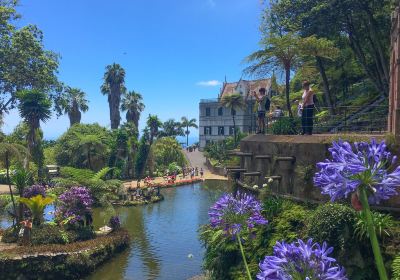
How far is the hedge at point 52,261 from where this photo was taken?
1557 cm

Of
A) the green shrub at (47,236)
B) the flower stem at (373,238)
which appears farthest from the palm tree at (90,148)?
the flower stem at (373,238)

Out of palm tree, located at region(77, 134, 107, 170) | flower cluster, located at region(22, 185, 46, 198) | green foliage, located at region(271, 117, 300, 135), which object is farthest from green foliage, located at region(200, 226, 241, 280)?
palm tree, located at region(77, 134, 107, 170)

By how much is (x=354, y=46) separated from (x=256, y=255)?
20917 mm

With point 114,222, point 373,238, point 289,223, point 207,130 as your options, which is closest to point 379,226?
point 289,223

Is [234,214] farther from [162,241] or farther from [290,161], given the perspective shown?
[162,241]

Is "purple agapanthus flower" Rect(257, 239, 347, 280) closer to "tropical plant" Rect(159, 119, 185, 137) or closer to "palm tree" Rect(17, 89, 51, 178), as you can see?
"palm tree" Rect(17, 89, 51, 178)

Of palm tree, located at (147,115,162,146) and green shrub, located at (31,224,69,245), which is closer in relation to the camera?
green shrub, located at (31,224,69,245)

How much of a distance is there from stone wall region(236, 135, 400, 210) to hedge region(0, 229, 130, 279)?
25.9 feet

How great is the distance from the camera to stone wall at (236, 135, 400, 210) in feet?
36.0

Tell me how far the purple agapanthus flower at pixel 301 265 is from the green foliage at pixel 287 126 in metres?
11.7

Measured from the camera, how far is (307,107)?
12766 millimetres

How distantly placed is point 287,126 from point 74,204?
11.6 meters

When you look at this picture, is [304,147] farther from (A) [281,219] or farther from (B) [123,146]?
(B) [123,146]

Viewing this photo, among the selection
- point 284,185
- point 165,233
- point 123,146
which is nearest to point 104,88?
point 123,146
